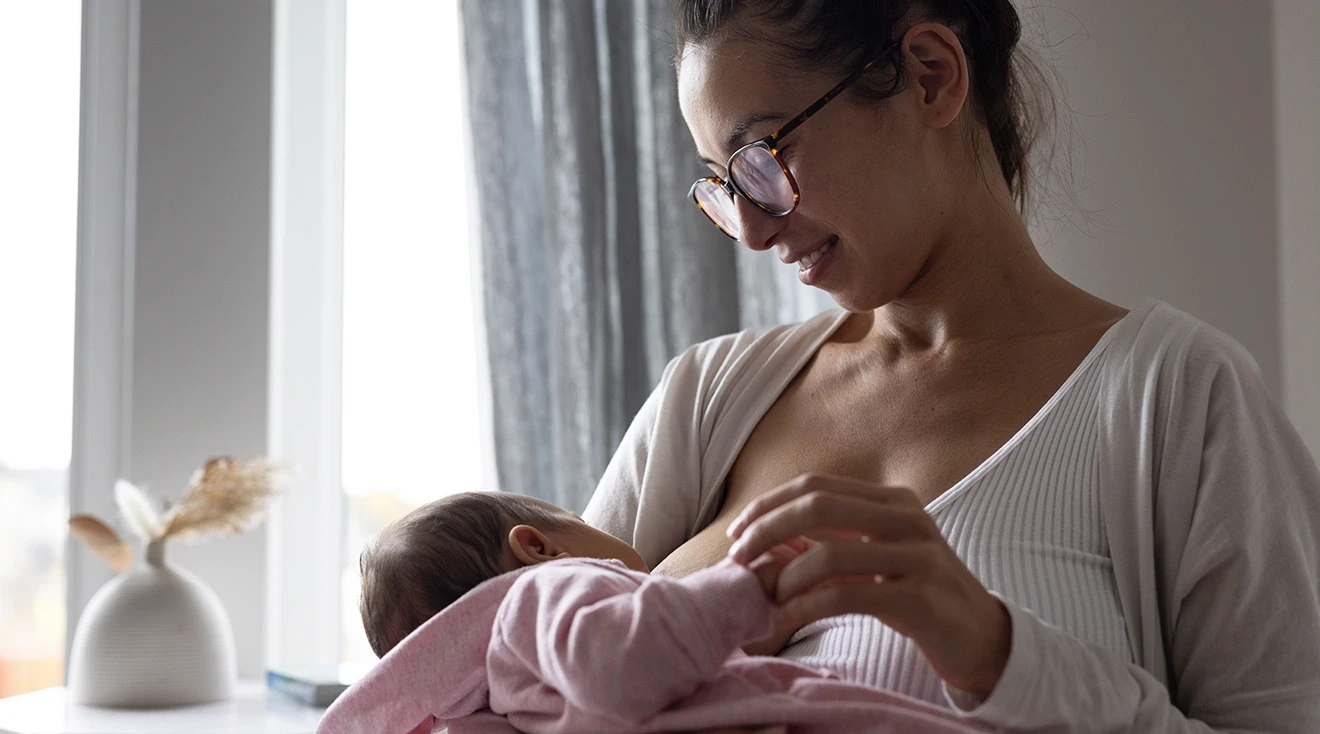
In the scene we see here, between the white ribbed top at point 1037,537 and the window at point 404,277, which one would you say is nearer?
the white ribbed top at point 1037,537

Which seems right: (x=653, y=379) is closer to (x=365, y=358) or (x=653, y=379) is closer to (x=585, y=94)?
(x=585, y=94)

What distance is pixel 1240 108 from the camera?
1.52 meters

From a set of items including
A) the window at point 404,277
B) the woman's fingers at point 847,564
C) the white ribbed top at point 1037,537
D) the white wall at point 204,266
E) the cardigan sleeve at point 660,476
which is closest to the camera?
the woman's fingers at point 847,564

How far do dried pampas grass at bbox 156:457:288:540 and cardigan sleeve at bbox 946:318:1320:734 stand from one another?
4.69 ft

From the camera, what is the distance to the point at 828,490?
89 cm

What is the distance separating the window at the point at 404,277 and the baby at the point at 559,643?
160cm

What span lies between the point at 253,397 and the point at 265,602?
0.42 metres

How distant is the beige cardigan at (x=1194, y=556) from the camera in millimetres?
959

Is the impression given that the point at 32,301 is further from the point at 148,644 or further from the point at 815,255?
the point at 815,255

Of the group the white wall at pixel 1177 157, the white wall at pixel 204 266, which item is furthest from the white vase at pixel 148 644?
the white wall at pixel 1177 157

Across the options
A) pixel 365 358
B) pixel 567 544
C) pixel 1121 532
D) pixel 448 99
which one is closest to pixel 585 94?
pixel 448 99

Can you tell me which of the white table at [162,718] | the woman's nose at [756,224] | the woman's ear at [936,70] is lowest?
the white table at [162,718]

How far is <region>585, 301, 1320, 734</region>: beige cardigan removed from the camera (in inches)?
37.8

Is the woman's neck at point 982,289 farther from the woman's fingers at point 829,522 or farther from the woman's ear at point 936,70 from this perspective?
the woman's fingers at point 829,522
